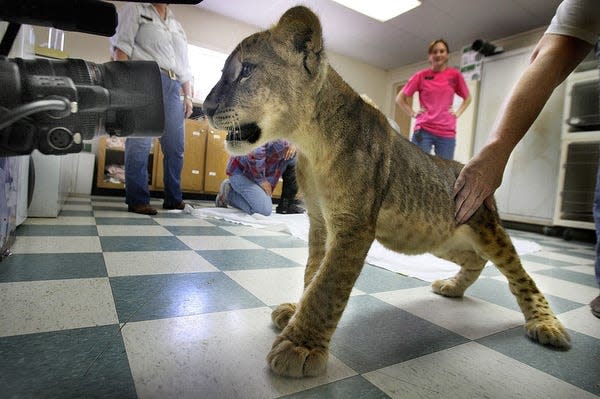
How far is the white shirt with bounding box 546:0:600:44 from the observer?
997mm

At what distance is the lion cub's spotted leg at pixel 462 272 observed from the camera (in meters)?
1.31

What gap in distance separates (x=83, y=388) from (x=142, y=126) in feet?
1.56

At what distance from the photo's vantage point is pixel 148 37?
8.75 feet

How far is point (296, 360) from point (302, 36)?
Answer: 778 mm

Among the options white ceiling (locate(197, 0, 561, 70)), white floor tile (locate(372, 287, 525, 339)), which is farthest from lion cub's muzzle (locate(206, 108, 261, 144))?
white ceiling (locate(197, 0, 561, 70))

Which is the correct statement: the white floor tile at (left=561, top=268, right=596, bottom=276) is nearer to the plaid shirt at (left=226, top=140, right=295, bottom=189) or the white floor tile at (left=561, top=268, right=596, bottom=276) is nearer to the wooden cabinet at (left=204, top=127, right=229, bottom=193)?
→ the plaid shirt at (left=226, top=140, right=295, bottom=189)

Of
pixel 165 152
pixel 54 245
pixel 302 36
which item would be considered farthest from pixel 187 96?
pixel 302 36

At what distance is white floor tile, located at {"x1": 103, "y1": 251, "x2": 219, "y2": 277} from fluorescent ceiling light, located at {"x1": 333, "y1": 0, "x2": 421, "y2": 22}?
4.84 m

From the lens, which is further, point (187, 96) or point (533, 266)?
point (187, 96)

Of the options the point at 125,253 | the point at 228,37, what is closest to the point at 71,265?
the point at 125,253

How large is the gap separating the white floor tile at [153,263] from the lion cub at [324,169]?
59 centimetres

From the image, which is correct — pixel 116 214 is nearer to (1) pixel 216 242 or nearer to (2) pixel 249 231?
(2) pixel 249 231

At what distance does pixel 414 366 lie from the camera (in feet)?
2.55

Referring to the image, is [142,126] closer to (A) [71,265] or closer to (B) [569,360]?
(A) [71,265]
